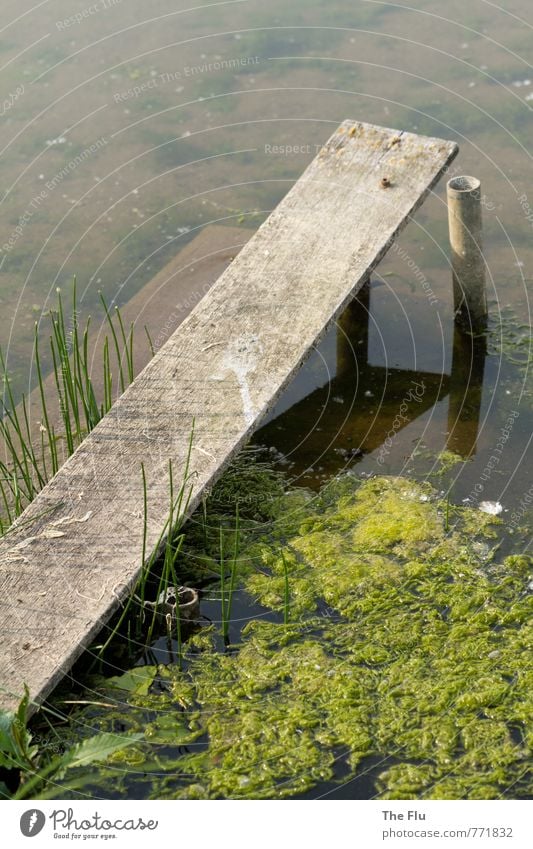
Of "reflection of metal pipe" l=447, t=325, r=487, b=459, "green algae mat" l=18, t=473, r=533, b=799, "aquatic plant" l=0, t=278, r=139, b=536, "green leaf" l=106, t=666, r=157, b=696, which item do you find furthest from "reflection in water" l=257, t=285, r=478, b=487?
"green leaf" l=106, t=666, r=157, b=696

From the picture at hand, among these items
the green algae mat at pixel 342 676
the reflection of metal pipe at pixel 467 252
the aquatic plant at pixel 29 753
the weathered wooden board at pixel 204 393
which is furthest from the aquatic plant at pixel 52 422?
the reflection of metal pipe at pixel 467 252

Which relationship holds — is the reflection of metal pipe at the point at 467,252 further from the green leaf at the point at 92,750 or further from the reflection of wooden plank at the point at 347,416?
the green leaf at the point at 92,750

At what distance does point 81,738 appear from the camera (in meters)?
3.23

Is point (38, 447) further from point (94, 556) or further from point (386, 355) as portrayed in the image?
point (386, 355)

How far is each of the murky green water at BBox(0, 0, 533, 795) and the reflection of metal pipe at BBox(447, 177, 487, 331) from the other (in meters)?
0.14

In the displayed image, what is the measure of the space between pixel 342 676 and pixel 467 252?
230 cm

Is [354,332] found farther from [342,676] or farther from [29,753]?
[29,753]

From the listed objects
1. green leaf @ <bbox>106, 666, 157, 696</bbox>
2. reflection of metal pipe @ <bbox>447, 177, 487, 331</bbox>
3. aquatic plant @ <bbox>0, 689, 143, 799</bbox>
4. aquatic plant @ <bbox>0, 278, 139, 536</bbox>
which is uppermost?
reflection of metal pipe @ <bbox>447, 177, 487, 331</bbox>

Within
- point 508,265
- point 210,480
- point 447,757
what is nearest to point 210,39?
point 508,265

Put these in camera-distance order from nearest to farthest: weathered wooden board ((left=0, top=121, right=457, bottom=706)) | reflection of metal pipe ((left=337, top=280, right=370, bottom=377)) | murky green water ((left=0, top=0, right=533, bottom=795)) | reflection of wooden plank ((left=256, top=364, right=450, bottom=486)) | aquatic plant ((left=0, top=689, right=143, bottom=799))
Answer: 1. aquatic plant ((left=0, top=689, right=143, bottom=799))
2. weathered wooden board ((left=0, top=121, right=457, bottom=706))
3. reflection of wooden plank ((left=256, top=364, right=450, bottom=486))
4. murky green water ((left=0, top=0, right=533, bottom=795))
5. reflection of metal pipe ((left=337, top=280, right=370, bottom=377))

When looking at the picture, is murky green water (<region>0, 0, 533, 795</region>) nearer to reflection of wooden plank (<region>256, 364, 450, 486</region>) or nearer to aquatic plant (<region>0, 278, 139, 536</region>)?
reflection of wooden plank (<region>256, 364, 450, 486</region>)

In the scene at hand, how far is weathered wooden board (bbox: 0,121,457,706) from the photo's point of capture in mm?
3307

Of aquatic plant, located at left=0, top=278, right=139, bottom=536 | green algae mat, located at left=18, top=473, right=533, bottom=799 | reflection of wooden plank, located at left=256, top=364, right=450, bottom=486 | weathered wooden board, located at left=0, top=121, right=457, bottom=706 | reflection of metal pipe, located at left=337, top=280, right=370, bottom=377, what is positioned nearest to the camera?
green algae mat, located at left=18, top=473, right=533, bottom=799

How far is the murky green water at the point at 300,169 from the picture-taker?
4.68 metres
